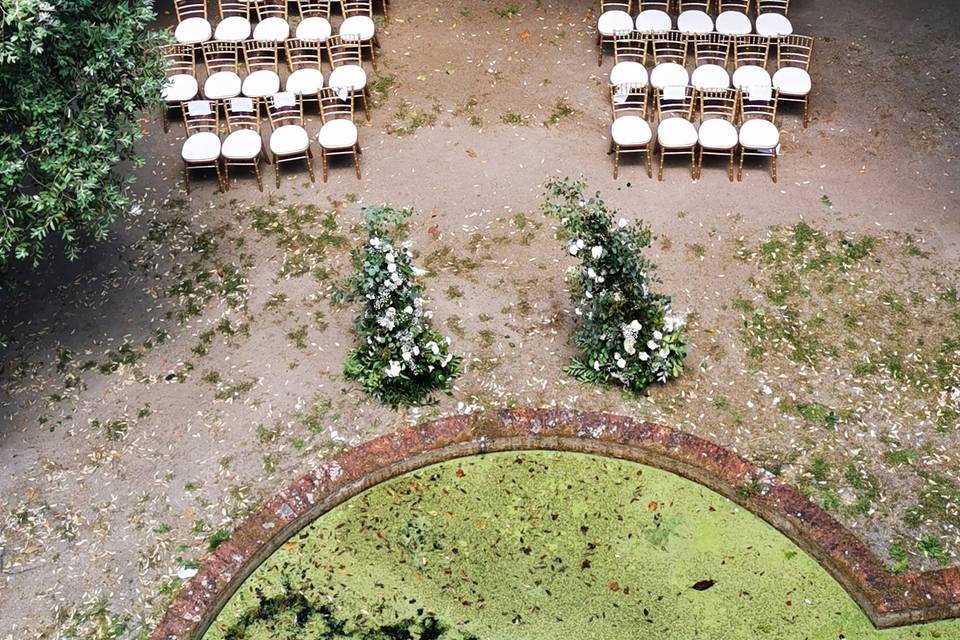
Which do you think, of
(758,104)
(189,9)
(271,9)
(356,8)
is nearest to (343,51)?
(356,8)

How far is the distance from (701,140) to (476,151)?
260 centimetres

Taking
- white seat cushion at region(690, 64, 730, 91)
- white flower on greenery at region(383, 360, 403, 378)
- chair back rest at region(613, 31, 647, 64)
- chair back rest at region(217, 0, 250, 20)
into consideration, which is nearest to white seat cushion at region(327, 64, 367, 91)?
chair back rest at region(217, 0, 250, 20)

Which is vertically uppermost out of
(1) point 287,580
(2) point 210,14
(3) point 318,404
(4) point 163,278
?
(2) point 210,14

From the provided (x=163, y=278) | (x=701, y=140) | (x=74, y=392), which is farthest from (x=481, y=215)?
(x=74, y=392)

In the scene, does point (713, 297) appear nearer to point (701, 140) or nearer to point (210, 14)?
point (701, 140)

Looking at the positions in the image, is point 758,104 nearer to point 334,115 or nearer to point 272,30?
point 334,115

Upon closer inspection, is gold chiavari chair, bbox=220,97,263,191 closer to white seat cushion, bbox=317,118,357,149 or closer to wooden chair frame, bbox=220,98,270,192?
wooden chair frame, bbox=220,98,270,192

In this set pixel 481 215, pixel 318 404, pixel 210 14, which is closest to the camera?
pixel 318 404

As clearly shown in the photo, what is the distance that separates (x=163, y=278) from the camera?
1090cm

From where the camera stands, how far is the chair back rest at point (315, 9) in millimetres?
13859

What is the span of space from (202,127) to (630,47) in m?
5.49

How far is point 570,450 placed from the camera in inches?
361

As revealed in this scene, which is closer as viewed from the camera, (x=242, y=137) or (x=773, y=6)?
(x=242, y=137)

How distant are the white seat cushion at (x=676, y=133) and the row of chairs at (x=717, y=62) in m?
0.57
